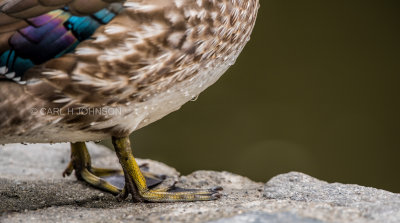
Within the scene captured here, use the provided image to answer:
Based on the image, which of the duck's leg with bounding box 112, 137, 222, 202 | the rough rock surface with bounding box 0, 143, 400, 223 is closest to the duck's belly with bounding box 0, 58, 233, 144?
the duck's leg with bounding box 112, 137, 222, 202

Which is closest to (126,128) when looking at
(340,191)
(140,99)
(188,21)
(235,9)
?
(140,99)

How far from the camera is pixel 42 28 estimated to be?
2.44m

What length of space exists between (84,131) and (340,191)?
138 cm

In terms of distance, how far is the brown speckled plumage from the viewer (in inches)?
98.0

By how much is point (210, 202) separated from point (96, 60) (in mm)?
980

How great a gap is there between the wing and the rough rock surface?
781 millimetres

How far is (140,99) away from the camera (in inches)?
106

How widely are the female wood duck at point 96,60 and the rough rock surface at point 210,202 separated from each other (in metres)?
0.40

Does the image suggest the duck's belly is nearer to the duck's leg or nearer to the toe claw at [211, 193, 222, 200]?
the duck's leg

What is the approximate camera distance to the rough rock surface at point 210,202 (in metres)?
2.30

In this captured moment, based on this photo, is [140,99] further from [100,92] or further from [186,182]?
[186,182]

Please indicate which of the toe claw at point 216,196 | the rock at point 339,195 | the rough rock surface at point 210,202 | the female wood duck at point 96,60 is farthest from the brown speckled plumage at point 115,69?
the rock at point 339,195

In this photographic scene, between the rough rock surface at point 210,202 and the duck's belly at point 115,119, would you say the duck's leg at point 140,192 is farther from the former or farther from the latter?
the duck's belly at point 115,119

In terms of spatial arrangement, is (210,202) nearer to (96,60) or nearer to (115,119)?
(115,119)
